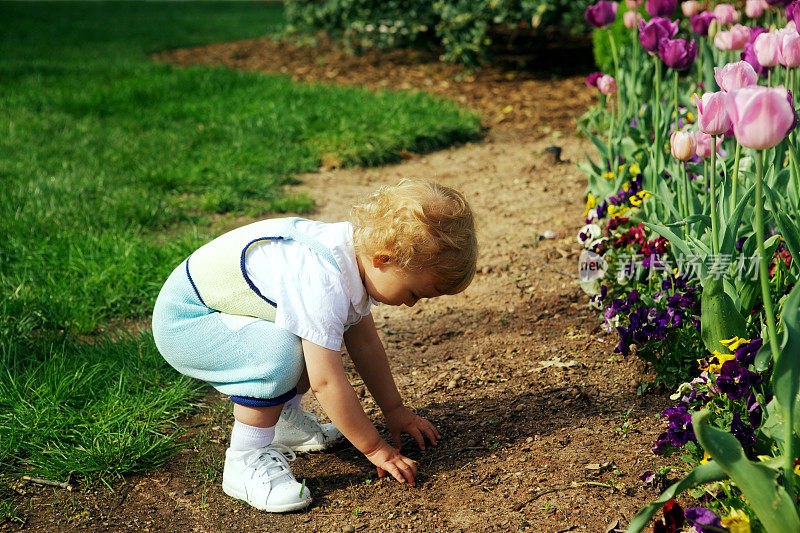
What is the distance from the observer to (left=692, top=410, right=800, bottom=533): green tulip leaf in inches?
53.8

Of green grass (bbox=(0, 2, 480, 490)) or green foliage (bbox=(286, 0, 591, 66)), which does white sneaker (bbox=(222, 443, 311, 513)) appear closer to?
green grass (bbox=(0, 2, 480, 490))

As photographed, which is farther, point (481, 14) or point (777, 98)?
point (481, 14)

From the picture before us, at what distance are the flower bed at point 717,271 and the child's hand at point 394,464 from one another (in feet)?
2.00

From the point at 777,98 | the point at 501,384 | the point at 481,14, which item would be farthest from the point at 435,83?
the point at 777,98

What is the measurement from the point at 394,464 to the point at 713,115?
1.19 metres

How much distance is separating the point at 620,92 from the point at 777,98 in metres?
2.62

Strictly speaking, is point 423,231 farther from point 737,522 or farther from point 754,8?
point 754,8

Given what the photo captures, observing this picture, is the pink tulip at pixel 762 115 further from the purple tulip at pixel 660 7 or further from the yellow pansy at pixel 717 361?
the purple tulip at pixel 660 7

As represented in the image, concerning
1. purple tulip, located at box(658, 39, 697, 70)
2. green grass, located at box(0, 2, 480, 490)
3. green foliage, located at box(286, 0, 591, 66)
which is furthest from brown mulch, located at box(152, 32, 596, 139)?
purple tulip, located at box(658, 39, 697, 70)

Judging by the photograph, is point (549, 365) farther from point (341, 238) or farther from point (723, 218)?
point (341, 238)

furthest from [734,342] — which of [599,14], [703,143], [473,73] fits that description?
[473,73]

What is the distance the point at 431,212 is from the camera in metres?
1.81

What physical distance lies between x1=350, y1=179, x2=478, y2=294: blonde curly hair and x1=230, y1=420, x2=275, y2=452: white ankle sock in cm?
58

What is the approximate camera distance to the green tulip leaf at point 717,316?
77.7 inches
